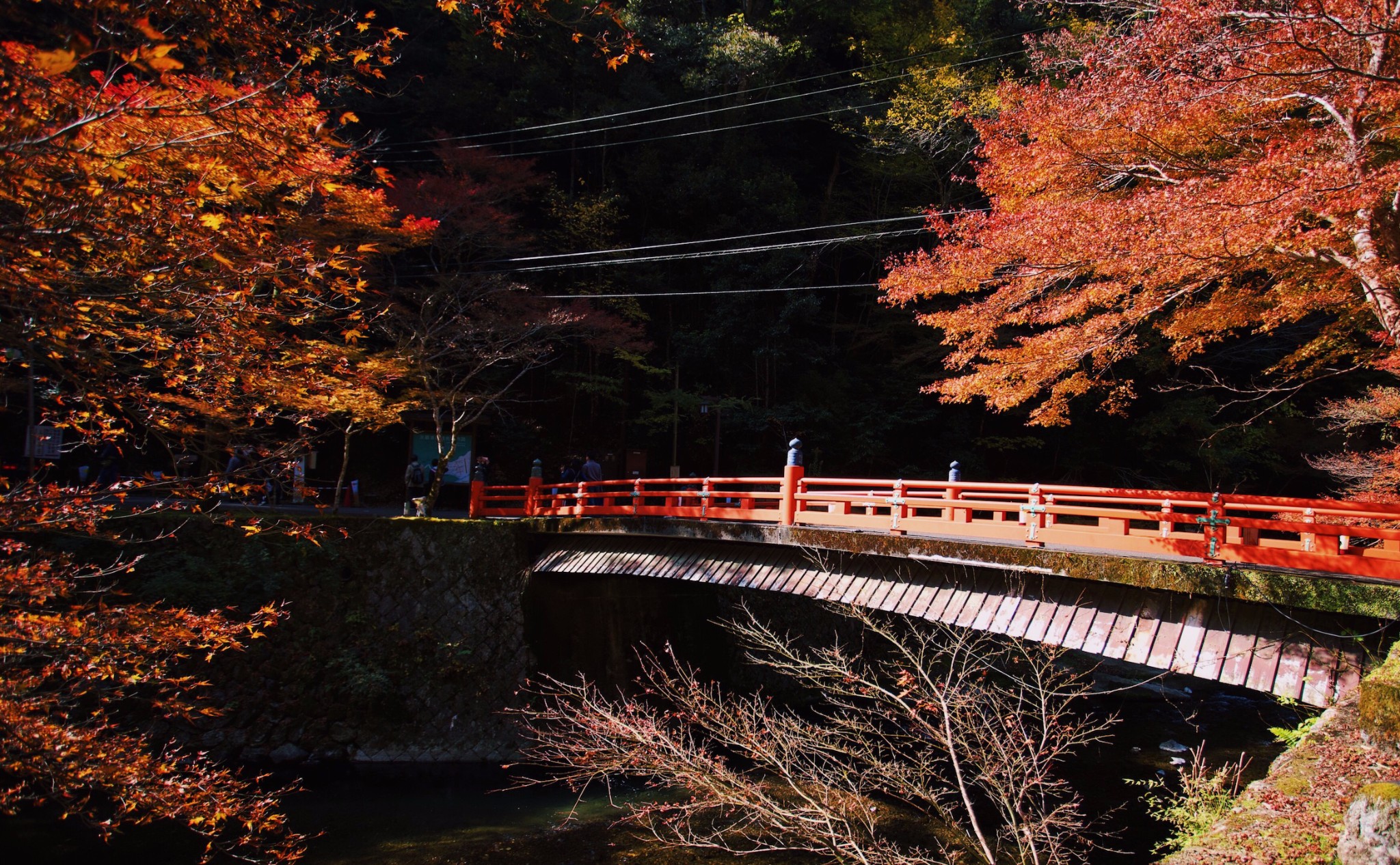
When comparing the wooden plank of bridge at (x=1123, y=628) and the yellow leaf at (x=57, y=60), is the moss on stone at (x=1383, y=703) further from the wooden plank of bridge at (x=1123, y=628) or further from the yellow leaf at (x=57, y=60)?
the yellow leaf at (x=57, y=60)

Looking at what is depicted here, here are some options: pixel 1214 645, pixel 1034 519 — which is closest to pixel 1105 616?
pixel 1214 645

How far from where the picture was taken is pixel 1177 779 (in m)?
11.8

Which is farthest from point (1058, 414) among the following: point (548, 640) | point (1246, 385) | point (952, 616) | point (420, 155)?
point (420, 155)

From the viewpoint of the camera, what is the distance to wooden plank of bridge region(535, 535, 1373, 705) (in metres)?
5.86

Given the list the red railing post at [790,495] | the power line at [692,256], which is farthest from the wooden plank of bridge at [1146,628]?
the power line at [692,256]

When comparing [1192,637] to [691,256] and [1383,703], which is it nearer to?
[1383,703]

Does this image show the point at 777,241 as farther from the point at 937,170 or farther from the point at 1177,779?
the point at 1177,779

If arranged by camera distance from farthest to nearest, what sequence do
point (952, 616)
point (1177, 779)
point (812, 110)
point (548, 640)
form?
point (812, 110), point (548, 640), point (1177, 779), point (952, 616)

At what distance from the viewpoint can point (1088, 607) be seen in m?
7.04

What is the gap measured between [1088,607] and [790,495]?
3798 millimetres

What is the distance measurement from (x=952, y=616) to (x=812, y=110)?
67.2 feet

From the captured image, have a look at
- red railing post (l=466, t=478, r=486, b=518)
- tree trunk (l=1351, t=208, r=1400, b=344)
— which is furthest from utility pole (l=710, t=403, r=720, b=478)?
tree trunk (l=1351, t=208, r=1400, b=344)

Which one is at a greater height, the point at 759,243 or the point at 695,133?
the point at 695,133

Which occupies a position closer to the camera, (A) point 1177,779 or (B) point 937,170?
(A) point 1177,779
